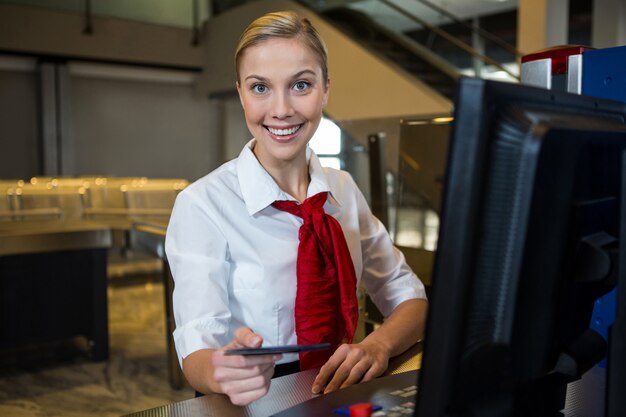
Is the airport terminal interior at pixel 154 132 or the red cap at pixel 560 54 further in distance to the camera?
the airport terminal interior at pixel 154 132

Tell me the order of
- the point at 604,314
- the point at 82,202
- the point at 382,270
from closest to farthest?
the point at 604,314
the point at 382,270
the point at 82,202

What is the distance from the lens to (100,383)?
3.49 meters

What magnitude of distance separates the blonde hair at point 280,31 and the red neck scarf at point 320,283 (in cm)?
30

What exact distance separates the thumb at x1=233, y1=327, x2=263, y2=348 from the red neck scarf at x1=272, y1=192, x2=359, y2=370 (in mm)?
304

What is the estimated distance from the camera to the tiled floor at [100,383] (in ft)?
10.3

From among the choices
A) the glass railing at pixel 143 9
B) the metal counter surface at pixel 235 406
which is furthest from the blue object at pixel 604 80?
the glass railing at pixel 143 9

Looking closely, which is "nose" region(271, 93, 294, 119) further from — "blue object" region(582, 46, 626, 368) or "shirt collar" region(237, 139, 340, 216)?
"blue object" region(582, 46, 626, 368)

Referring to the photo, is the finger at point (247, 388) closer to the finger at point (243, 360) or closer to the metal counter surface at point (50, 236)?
the finger at point (243, 360)

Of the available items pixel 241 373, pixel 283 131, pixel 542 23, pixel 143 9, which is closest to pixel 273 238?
pixel 283 131

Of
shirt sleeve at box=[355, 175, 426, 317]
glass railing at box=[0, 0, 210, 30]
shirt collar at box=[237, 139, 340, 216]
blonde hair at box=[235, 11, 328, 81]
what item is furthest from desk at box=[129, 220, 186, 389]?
glass railing at box=[0, 0, 210, 30]

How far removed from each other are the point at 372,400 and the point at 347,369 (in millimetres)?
172

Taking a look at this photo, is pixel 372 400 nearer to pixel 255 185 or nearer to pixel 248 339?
pixel 248 339

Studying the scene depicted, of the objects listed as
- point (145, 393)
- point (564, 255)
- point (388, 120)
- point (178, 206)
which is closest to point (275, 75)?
point (178, 206)

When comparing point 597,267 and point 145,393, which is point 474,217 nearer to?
point 597,267
